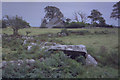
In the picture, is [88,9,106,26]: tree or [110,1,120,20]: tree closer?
[110,1,120,20]: tree

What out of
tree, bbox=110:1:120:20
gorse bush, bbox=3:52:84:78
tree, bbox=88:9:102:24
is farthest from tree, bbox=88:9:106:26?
gorse bush, bbox=3:52:84:78

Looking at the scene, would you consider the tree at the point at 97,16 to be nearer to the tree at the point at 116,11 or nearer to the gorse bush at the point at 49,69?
the tree at the point at 116,11

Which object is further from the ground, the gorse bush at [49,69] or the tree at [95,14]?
the tree at [95,14]

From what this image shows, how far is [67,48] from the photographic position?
4855 millimetres

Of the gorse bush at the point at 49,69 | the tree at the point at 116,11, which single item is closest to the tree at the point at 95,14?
the tree at the point at 116,11

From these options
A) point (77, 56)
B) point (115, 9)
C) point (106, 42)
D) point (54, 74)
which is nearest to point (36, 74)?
point (54, 74)

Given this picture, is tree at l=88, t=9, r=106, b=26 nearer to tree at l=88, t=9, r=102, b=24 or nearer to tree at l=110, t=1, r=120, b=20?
tree at l=88, t=9, r=102, b=24

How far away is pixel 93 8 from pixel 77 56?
1601mm

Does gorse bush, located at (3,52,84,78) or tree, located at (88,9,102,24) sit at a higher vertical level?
tree, located at (88,9,102,24)

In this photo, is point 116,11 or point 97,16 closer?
point 116,11

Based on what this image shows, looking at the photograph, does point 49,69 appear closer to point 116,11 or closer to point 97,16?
point 97,16

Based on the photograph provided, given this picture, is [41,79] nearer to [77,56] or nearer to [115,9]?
[77,56]

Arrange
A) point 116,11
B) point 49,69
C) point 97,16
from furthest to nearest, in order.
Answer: point 97,16 → point 49,69 → point 116,11

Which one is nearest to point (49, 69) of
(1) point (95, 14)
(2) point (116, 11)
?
(1) point (95, 14)
